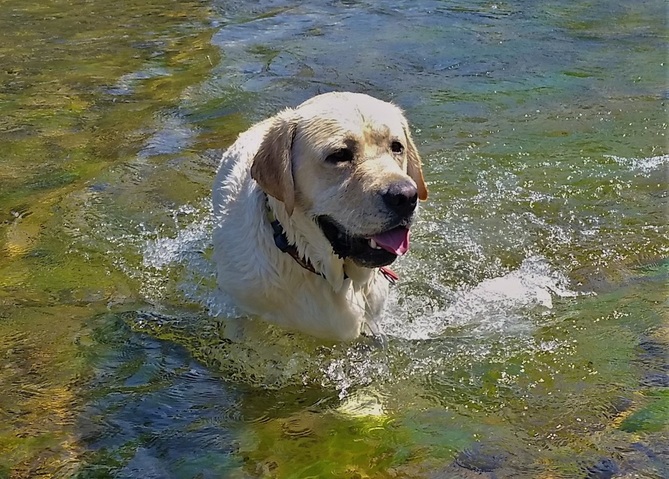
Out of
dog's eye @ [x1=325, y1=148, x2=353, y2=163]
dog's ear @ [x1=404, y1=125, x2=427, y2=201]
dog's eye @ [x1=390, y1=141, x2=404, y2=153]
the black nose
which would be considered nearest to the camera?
the black nose

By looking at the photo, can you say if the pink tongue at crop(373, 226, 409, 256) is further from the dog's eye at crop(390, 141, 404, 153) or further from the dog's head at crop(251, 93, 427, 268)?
the dog's eye at crop(390, 141, 404, 153)

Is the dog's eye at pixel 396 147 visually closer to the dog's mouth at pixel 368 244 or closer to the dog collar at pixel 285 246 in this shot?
the dog's mouth at pixel 368 244

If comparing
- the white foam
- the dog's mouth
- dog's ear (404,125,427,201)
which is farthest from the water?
dog's ear (404,125,427,201)

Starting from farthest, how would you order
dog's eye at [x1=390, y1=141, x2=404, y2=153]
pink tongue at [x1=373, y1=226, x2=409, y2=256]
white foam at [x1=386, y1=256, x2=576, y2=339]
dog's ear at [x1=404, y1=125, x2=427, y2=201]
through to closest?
white foam at [x1=386, y1=256, x2=576, y2=339] < dog's ear at [x1=404, y1=125, x2=427, y2=201] < dog's eye at [x1=390, y1=141, x2=404, y2=153] < pink tongue at [x1=373, y1=226, x2=409, y2=256]

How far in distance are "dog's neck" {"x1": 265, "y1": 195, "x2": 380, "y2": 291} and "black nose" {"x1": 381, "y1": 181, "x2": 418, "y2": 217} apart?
1.83 ft

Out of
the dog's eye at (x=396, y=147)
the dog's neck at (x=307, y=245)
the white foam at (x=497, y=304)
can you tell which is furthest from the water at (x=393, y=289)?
the dog's eye at (x=396, y=147)

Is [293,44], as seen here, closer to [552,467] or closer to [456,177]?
[456,177]

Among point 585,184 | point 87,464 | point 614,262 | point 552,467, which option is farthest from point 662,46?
point 87,464

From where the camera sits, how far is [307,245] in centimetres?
419

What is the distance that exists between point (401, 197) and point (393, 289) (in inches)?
68.1

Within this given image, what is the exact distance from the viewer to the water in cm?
372

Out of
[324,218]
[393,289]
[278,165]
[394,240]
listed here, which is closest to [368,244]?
[394,240]

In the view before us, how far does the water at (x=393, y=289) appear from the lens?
3.72m

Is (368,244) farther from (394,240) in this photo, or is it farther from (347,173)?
(347,173)
